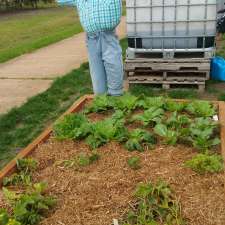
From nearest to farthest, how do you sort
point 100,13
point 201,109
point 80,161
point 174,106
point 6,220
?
point 6,220 → point 80,161 → point 201,109 → point 174,106 → point 100,13

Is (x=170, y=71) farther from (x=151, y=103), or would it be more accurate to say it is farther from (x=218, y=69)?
(x=151, y=103)

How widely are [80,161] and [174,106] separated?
128 cm

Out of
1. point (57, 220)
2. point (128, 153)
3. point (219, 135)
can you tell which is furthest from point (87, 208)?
point (219, 135)

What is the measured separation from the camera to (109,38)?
197 inches

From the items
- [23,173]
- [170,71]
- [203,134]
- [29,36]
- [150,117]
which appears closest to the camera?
[23,173]

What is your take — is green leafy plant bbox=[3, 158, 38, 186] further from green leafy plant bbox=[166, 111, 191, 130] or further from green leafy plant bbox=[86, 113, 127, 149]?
green leafy plant bbox=[166, 111, 191, 130]

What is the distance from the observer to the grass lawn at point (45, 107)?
5262 millimetres

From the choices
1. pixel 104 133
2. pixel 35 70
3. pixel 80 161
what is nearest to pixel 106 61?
pixel 104 133

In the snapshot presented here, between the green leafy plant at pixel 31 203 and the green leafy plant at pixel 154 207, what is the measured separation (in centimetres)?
46

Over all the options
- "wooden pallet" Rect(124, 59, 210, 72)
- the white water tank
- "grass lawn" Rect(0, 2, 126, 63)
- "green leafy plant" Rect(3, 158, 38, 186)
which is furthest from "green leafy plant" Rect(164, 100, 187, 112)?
"grass lawn" Rect(0, 2, 126, 63)

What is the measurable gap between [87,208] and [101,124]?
1.02 meters

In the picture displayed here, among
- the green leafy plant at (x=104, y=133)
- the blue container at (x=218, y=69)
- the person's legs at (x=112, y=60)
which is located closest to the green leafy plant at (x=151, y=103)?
the green leafy plant at (x=104, y=133)

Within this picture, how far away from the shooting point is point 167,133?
3.41m

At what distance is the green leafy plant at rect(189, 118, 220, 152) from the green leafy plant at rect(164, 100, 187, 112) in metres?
0.46
